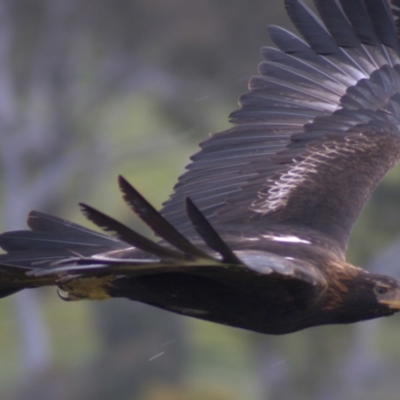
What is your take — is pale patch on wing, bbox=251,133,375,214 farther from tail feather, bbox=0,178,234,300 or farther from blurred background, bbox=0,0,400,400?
blurred background, bbox=0,0,400,400

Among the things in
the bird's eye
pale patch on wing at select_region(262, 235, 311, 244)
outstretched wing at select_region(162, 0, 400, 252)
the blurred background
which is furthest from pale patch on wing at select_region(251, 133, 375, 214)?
the blurred background

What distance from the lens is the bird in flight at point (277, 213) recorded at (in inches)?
127

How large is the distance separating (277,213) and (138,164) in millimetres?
11414

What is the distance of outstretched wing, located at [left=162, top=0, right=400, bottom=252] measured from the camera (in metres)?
4.53

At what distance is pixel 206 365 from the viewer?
15.5 metres

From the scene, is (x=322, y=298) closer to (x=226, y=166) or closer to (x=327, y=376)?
(x=226, y=166)

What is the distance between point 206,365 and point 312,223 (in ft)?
37.3

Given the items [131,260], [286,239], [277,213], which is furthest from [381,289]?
[131,260]

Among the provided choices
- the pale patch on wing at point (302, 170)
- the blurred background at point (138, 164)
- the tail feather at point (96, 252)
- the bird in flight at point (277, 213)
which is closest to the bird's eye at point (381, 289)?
the bird in flight at point (277, 213)

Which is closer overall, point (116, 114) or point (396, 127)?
point (396, 127)

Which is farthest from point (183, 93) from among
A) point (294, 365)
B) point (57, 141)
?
point (294, 365)

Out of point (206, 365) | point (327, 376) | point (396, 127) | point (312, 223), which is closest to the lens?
point (312, 223)

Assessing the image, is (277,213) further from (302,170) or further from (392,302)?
(392,302)

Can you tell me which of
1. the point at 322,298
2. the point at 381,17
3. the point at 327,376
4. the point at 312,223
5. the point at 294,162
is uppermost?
the point at 381,17
